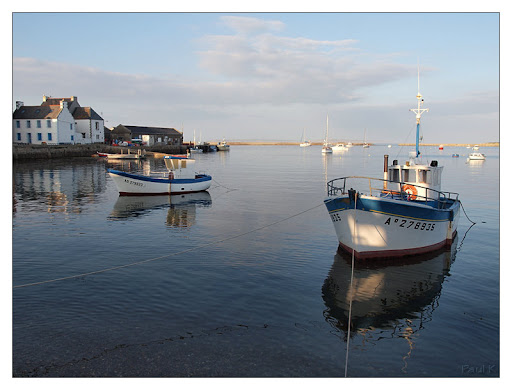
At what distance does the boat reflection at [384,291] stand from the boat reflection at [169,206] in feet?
39.0

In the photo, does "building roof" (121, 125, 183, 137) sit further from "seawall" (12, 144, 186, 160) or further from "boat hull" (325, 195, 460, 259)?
"boat hull" (325, 195, 460, 259)

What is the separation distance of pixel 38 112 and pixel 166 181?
5821cm

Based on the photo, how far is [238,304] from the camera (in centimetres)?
1226

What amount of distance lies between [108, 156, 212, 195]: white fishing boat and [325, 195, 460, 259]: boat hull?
22.0 meters

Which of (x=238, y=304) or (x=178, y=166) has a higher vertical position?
(x=178, y=166)

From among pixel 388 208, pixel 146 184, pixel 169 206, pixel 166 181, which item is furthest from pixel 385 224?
pixel 146 184

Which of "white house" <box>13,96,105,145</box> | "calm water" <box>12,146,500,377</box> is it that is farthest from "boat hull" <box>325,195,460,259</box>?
"white house" <box>13,96,105,145</box>

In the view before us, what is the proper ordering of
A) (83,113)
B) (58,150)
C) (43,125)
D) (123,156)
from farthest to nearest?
1. (83,113)
2. (123,156)
3. (43,125)
4. (58,150)

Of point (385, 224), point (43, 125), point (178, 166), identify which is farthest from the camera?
point (43, 125)

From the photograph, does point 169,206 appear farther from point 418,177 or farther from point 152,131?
point 152,131

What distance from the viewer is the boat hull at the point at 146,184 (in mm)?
35281

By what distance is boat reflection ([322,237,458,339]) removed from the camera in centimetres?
1159

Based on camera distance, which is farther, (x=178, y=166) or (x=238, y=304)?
(x=178, y=166)

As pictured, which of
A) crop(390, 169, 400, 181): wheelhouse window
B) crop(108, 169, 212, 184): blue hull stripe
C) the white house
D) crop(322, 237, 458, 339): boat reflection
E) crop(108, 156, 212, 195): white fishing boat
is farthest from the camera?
the white house
